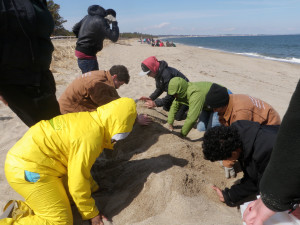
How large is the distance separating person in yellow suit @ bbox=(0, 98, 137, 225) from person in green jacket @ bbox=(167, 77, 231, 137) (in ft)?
5.62

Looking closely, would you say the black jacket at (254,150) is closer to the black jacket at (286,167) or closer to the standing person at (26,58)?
the black jacket at (286,167)

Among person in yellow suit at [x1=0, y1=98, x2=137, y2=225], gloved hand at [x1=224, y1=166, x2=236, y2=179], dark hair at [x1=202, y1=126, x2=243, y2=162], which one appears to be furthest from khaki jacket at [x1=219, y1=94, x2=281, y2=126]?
person in yellow suit at [x1=0, y1=98, x2=137, y2=225]

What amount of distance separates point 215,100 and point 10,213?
233 cm

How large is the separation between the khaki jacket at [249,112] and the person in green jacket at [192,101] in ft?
2.39

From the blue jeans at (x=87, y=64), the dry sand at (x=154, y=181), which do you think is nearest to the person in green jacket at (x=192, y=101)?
the dry sand at (x=154, y=181)

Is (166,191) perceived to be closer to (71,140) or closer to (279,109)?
(71,140)

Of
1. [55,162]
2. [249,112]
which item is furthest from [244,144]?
[55,162]

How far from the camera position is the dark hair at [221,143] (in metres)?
1.85

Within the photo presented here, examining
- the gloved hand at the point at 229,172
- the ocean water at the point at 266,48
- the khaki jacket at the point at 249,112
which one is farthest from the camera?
the ocean water at the point at 266,48

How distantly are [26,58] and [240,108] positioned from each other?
7.49 feet

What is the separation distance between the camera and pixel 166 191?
7.60ft

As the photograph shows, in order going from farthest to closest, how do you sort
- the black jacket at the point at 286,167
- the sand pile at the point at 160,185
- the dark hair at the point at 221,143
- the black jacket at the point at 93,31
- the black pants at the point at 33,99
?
the black jacket at the point at 93,31 < the black pants at the point at 33,99 < the sand pile at the point at 160,185 < the dark hair at the point at 221,143 < the black jacket at the point at 286,167

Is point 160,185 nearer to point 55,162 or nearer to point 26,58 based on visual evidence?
point 55,162

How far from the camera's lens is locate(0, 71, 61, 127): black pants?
2.25m
